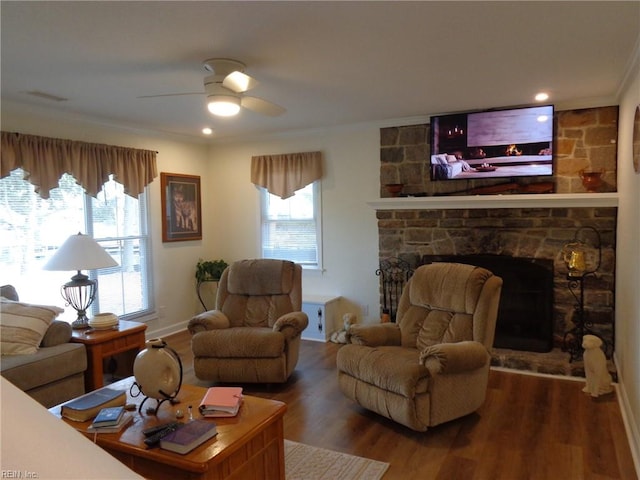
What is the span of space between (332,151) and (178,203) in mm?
2004

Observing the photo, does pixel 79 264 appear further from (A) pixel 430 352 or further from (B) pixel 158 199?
(A) pixel 430 352

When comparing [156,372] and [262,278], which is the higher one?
[262,278]

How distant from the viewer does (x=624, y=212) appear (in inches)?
139

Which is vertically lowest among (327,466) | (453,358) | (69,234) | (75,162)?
(327,466)

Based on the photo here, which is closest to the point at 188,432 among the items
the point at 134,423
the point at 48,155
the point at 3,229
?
the point at 134,423

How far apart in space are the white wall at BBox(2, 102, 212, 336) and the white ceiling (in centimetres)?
25

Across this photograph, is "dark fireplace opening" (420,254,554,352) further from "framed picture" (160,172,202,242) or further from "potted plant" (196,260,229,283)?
"framed picture" (160,172,202,242)

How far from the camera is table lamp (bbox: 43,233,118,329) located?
11.4ft

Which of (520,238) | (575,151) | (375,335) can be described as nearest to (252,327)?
(375,335)

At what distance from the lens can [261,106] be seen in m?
3.04

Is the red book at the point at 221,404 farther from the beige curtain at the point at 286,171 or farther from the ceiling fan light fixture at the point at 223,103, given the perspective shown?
the beige curtain at the point at 286,171

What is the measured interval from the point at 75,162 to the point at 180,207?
4.94 feet

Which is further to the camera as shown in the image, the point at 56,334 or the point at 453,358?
the point at 56,334

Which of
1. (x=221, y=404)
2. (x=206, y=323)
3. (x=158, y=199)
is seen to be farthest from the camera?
(x=158, y=199)
